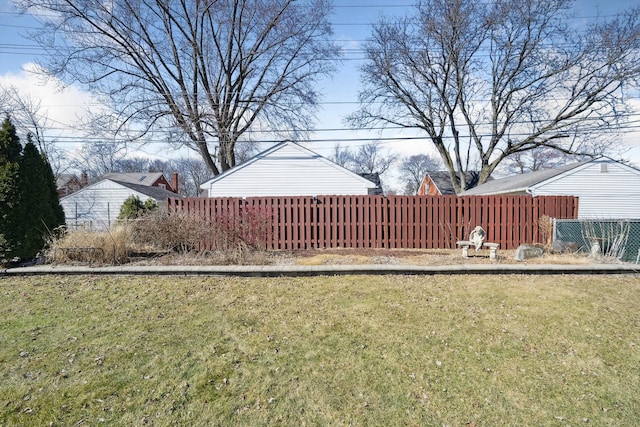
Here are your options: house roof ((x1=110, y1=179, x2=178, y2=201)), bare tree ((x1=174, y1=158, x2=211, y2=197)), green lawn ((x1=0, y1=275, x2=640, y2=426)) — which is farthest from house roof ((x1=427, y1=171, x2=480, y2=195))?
bare tree ((x1=174, y1=158, x2=211, y2=197))

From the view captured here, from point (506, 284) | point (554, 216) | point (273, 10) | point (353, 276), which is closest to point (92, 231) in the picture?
point (353, 276)

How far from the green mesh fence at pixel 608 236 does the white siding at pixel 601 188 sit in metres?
7.59

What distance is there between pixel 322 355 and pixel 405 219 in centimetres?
670

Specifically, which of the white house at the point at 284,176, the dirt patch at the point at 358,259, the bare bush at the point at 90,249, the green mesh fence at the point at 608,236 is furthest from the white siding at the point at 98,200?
the green mesh fence at the point at 608,236

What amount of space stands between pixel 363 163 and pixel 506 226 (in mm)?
42105

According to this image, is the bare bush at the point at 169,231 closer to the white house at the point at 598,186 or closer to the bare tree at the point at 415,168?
the white house at the point at 598,186

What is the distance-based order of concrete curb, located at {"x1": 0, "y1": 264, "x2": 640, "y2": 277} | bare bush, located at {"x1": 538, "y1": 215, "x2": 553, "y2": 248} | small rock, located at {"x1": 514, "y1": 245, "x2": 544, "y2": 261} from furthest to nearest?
bare bush, located at {"x1": 538, "y1": 215, "x2": 553, "y2": 248} → small rock, located at {"x1": 514, "y1": 245, "x2": 544, "y2": 261} → concrete curb, located at {"x1": 0, "y1": 264, "x2": 640, "y2": 277}

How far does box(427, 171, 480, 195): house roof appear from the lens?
93.8ft

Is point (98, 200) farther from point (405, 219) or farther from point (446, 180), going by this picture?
point (446, 180)

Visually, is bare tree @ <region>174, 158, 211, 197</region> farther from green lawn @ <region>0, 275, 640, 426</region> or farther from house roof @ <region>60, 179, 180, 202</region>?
green lawn @ <region>0, 275, 640, 426</region>

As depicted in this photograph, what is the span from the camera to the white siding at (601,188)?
46.8 feet

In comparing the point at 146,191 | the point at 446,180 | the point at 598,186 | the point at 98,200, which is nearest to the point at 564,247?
the point at 598,186

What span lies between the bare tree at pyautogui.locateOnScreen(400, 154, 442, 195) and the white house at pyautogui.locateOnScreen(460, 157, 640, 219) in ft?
118

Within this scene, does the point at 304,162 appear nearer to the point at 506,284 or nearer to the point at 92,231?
the point at 92,231
